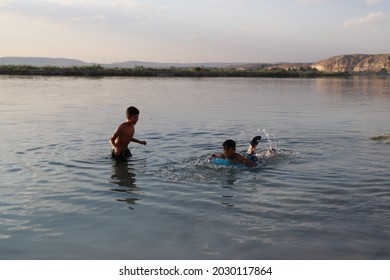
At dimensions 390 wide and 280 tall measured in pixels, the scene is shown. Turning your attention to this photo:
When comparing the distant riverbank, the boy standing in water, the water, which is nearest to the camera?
the water

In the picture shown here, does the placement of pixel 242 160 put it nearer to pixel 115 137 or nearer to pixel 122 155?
pixel 122 155

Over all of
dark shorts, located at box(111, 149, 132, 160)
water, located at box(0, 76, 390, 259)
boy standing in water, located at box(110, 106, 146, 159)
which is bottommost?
water, located at box(0, 76, 390, 259)

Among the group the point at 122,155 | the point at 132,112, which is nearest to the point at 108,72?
the point at 122,155

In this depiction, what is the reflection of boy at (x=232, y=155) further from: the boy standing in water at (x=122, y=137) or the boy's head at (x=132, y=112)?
the boy's head at (x=132, y=112)

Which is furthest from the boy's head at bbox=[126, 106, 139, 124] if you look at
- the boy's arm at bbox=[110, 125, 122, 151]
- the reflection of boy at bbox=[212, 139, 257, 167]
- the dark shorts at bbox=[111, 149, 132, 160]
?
the reflection of boy at bbox=[212, 139, 257, 167]

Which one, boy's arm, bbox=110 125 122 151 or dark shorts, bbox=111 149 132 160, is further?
dark shorts, bbox=111 149 132 160

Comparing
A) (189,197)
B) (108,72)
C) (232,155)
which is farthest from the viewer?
(108,72)

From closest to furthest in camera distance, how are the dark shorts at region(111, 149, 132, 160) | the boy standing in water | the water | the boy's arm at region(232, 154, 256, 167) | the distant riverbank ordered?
the water → the boy's arm at region(232, 154, 256, 167) → the boy standing in water → the dark shorts at region(111, 149, 132, 160) → the distant riverbank

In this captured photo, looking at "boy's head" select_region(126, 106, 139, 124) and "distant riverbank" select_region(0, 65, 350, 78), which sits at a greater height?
"distant riverbank" select_region(0, 65, 350, 78)

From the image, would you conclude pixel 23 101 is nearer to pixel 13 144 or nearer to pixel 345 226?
pixel 13 144

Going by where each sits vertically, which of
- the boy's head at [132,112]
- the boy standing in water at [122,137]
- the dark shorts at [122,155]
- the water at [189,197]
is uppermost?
the boy's head at [132,112]

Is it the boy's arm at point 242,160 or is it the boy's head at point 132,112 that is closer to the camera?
the boy's arm at point 242,160

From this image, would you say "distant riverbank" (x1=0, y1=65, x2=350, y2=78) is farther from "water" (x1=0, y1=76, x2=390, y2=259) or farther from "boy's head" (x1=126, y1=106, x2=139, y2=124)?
"boy's head" (x1=126, y1=106, x2=139, y2=124)

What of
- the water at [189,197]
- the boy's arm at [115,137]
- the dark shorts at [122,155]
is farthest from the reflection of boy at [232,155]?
the boy's arm at [115,137]
